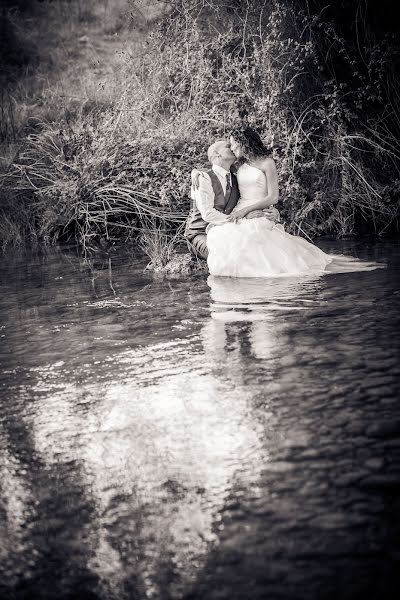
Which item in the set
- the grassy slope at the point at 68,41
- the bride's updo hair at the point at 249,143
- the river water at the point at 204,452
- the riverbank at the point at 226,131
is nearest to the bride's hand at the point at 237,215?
the bride's updo hair at the point at 249,143

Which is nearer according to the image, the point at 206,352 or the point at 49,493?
the point at 49,493

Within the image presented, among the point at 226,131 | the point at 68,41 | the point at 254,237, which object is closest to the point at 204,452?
the point at 254,237

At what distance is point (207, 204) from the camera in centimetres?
922

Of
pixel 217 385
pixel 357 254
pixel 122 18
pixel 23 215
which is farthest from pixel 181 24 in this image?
pixel 122 18

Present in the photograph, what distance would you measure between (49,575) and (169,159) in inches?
361

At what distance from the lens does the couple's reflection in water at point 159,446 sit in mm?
2830

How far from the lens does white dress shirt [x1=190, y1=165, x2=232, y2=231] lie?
9.13m

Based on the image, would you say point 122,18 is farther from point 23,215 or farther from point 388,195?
point 388,195

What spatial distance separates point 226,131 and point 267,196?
292 cm

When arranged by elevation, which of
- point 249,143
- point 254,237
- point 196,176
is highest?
point 249,143

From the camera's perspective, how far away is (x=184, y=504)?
10.4ft

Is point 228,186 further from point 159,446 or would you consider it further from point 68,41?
point 68,41

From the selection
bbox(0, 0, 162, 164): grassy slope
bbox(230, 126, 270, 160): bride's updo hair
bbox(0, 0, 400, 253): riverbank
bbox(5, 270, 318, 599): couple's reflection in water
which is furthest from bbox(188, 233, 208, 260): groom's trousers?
bbox(0, 0, 162, 164): grassy slope

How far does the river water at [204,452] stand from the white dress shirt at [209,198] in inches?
94.8
